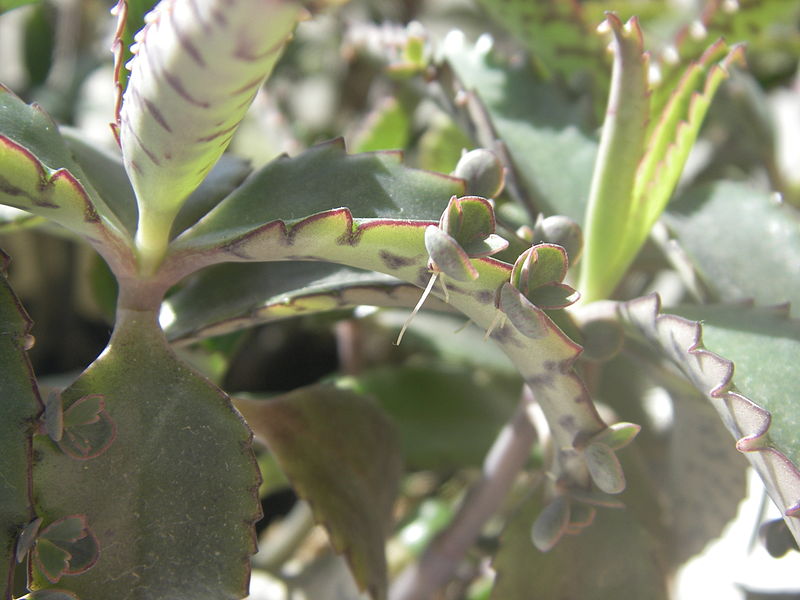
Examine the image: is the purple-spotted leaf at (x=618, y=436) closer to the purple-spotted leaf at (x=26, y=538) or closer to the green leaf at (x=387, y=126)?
the purple-spotted leaf at (x=26, y=538)

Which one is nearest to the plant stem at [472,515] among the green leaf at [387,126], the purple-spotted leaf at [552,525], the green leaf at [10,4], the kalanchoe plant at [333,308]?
the kalanchoe plant at [333,308]

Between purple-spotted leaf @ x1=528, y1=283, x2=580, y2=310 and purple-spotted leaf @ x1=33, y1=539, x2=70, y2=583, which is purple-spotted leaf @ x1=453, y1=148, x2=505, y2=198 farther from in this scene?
purple-spotted leaf @ x1=33, y1=539, x2=70, y2=583

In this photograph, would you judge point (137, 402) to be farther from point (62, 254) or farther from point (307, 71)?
point (307, 71)

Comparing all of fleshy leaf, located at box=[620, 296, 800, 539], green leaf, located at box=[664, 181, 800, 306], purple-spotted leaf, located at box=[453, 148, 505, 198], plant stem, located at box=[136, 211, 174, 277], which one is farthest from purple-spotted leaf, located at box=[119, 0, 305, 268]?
green leaf, located at box=[664, 181, 800, 306]

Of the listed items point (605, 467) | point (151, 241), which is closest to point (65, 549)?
point (151, 241)

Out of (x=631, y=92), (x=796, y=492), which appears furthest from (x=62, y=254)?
(x=796, y=492)

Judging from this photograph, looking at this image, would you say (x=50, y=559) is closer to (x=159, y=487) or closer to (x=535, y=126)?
(x=159, y=487)
